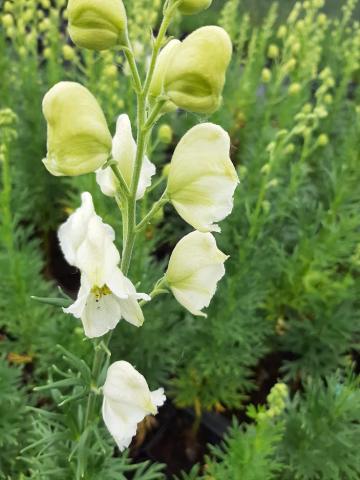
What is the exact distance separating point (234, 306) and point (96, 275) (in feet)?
3.44

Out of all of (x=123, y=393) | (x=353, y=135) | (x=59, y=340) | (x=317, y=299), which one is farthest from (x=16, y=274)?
(x=353, y=135)

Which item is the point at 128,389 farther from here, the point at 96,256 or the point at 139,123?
the point at 139,123

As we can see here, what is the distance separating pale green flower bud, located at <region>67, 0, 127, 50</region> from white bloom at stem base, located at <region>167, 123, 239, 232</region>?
0.58ft

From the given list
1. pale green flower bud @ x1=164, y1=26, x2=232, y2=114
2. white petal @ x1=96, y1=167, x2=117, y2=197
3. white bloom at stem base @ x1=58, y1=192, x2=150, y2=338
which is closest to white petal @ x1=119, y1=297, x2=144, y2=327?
white bloom at stem base @ x1=58, y1=192, x2=150, y2=338

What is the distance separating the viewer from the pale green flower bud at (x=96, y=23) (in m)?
0.70

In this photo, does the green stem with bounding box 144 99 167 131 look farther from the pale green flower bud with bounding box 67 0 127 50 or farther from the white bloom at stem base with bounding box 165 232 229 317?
the white bloom at stem base with bounding box 165 232 229 317

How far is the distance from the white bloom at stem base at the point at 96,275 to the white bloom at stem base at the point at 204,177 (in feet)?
0.43

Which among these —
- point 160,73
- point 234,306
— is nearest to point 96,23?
point 160,73

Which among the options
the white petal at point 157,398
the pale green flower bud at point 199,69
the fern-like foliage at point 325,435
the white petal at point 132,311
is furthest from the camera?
the fern-like foliage at point 325,435

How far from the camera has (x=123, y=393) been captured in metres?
0.87

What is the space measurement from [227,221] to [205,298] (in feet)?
3.73

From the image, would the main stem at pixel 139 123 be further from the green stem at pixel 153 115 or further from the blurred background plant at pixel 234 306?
the blurred background plant at pixel 234 306

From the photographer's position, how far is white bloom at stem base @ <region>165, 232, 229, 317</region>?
887mm

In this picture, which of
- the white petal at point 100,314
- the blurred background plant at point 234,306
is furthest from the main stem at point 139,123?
the blurred background plant at point 234,306
